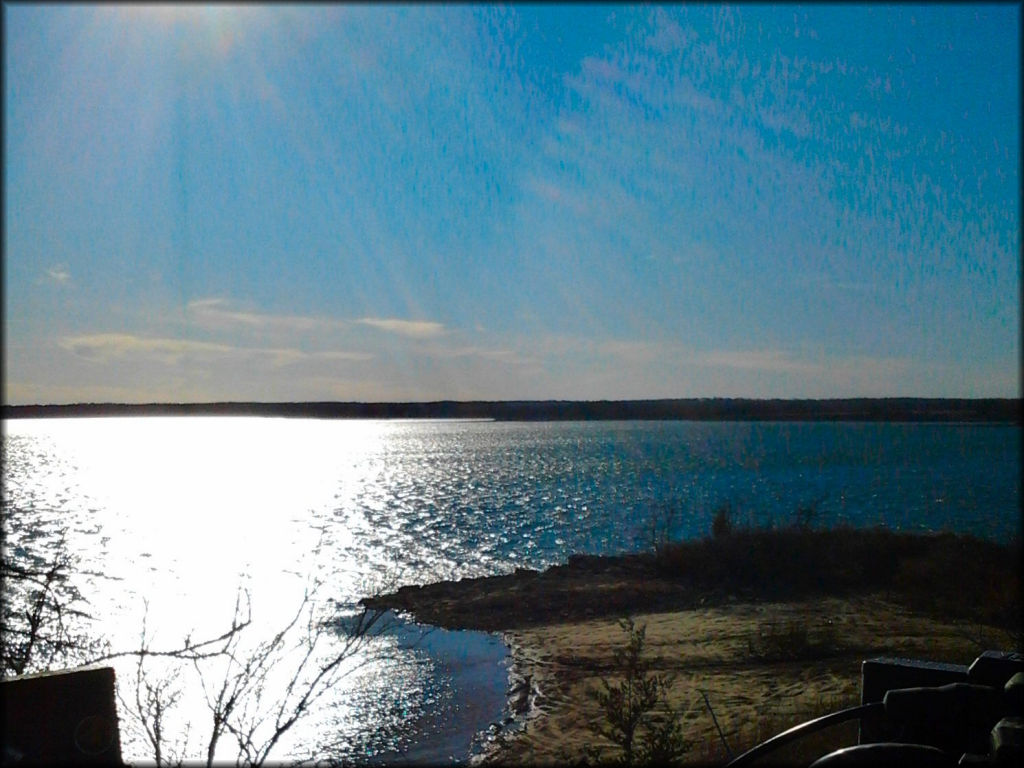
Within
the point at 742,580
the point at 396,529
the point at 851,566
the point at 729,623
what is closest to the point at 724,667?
the point at 729,623

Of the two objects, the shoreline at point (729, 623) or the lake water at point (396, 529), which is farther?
the lake water at point (396, 529)

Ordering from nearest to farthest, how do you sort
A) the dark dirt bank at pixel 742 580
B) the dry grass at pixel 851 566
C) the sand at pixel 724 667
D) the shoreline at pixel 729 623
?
the sand at pixel 724 667, the shoreline at pixel 729 623, the dry grass at pixel 851 566, the dark dirt bank at pixel 742 580

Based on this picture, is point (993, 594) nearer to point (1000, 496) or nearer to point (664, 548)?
point (664, 548)

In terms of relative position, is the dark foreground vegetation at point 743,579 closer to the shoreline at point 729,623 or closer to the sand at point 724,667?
the shoreline at point 729,623

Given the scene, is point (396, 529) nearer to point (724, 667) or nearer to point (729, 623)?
point (729, 623)

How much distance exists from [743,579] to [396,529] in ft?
60.0

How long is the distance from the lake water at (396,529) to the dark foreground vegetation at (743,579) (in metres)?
1.88

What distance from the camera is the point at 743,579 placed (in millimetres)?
22141

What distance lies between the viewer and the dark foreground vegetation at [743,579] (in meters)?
19.1

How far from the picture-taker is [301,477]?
7844 centimetres

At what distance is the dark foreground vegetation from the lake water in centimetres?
188

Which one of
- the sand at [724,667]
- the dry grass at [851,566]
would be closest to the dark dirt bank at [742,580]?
the dry grass at [851,566]

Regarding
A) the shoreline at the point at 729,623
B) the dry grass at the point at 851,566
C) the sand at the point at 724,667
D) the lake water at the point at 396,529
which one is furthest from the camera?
the dry grass at the point at 851,566

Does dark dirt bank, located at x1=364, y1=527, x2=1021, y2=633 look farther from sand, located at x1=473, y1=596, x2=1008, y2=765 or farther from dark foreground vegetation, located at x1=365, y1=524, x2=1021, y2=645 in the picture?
sand, located at x1=473, y1=596, x2=1008, y2=765
